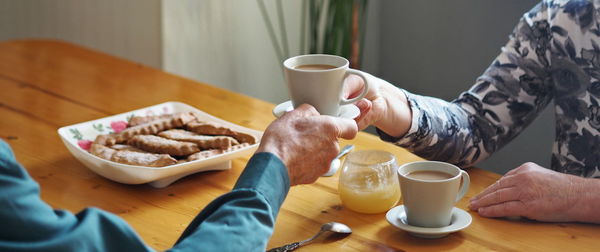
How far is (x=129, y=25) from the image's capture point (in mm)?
2893

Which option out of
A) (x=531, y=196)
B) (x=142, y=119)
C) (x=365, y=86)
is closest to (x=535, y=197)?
(x=531, y=196)

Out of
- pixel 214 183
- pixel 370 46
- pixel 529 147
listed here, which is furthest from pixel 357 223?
pixel 370 46

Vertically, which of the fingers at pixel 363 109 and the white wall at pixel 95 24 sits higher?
the fingers at pixel 363 109

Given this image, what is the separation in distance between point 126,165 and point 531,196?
67cm

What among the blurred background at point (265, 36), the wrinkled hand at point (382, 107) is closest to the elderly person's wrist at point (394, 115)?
the wrinkled hand at point (382, 107)

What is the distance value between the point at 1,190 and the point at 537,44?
45.2 inches

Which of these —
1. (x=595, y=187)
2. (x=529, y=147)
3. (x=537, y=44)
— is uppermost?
(x=537, y=44)

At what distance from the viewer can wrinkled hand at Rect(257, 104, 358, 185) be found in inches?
41.3

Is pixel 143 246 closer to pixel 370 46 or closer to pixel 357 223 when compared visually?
pixel 357 223

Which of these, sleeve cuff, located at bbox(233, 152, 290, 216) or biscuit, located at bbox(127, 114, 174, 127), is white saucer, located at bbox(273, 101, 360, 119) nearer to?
sleeve cuff, located at bbox(233, 152, 290, 216)

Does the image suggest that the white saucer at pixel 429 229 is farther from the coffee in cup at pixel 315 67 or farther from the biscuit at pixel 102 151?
the biscuit at pixel 102 151

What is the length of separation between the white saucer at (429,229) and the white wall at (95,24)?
180 centimetres

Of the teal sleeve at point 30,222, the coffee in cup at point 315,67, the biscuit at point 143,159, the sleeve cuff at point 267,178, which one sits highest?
the coffee in cup at point 315,67

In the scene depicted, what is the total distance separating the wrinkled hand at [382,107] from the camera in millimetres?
1357
